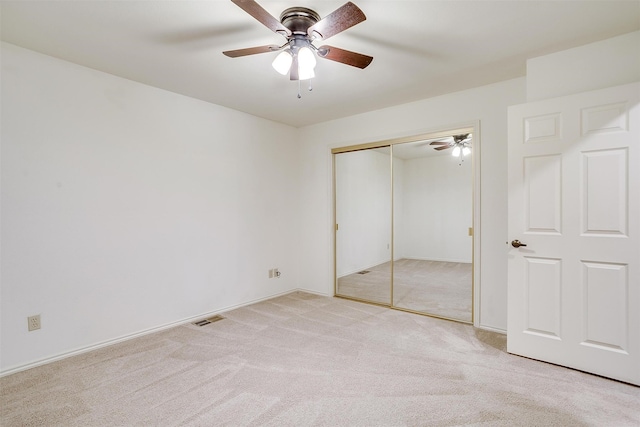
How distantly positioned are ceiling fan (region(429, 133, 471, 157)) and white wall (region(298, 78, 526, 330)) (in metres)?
0.16

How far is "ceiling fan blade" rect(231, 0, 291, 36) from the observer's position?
1528 mm

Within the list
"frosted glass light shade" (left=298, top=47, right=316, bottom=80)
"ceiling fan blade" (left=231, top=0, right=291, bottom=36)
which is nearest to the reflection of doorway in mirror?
"frosted glass light shade" (left=298, top=47, right=316, bottom=80)

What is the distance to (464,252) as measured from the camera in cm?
361

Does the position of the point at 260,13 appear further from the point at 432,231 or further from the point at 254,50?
the point at 432,231

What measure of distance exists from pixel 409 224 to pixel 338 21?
300 cm

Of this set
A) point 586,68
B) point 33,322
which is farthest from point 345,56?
point 33,322

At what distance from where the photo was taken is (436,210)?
403cm

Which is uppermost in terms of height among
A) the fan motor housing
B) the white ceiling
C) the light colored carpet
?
the white ceiling

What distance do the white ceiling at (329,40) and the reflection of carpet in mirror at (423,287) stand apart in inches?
88.0

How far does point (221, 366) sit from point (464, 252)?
2.88m

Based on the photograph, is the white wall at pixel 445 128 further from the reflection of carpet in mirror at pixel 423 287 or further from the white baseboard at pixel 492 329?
the reflection of carpet in mirror at pixel 423 287

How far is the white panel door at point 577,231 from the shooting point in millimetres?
2145

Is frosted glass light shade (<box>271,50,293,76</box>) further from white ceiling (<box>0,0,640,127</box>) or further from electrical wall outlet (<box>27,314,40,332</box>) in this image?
electrical wall outlet (<box>27,314,40,332</box>)

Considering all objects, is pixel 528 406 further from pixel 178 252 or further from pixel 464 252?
pixel 178 252
